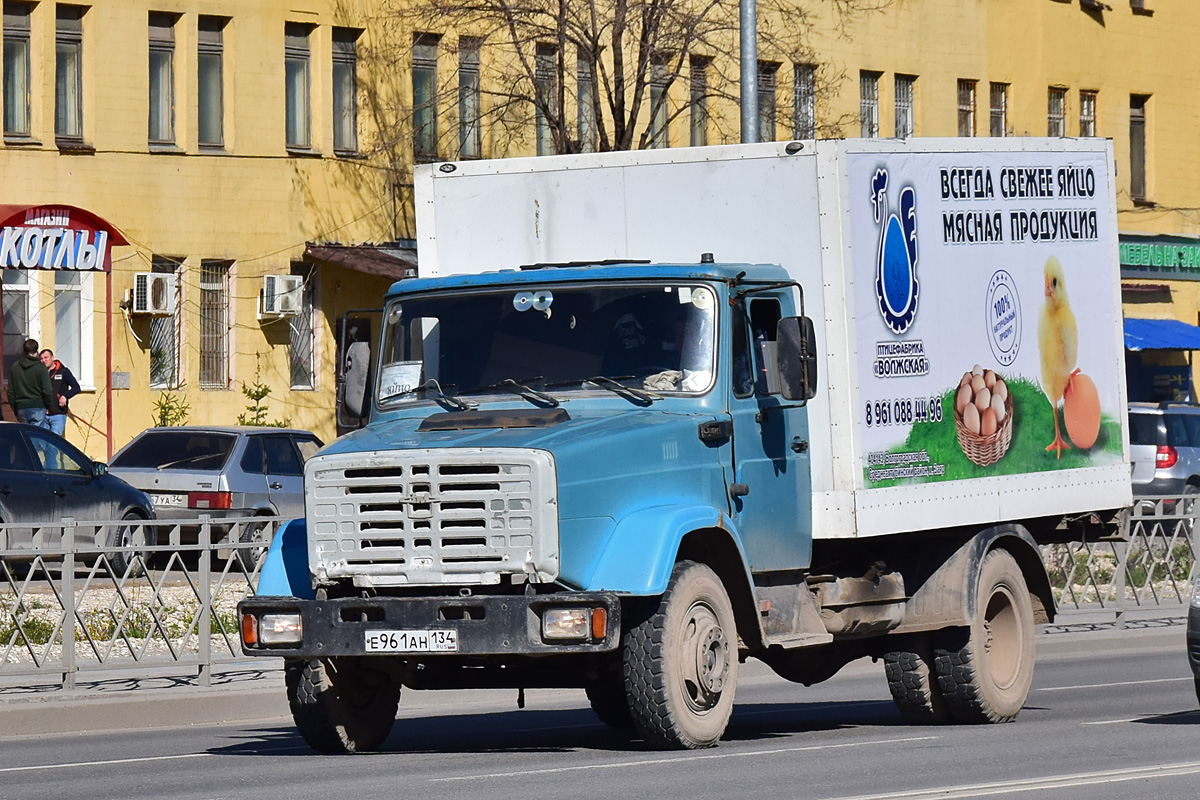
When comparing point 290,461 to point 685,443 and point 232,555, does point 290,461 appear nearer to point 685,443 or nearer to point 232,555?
point 232,555

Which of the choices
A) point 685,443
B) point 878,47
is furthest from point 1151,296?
point 685,443

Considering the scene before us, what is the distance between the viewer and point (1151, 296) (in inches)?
1941

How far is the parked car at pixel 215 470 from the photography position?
25.8 metres

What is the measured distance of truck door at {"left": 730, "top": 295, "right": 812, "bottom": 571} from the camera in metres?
12.0

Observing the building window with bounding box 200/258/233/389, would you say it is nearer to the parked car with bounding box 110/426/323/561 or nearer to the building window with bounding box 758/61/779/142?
the parked car with bounding box 110/426/323/561

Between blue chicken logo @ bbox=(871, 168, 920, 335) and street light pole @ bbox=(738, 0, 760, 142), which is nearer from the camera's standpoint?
blue chicken logo @ bbox=(871, 168, 920, 335)

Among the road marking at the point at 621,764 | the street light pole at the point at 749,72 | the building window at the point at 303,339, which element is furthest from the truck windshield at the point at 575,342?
the building window at the point at 303,339

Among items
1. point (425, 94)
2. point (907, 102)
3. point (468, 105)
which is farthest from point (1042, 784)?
point (907, 102)

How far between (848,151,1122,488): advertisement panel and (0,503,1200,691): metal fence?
1.29 metres

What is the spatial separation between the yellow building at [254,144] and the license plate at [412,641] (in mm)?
21098

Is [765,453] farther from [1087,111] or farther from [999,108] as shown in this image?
[1087,111]

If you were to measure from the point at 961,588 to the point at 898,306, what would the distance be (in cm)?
175

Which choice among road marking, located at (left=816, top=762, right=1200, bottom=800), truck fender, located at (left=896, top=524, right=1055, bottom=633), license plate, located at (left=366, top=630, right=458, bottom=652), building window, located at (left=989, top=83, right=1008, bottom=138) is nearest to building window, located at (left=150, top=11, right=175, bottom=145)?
building window, located at (left=989, top=83, right=1008, bottom=138)

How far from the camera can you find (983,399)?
45.2 ft
